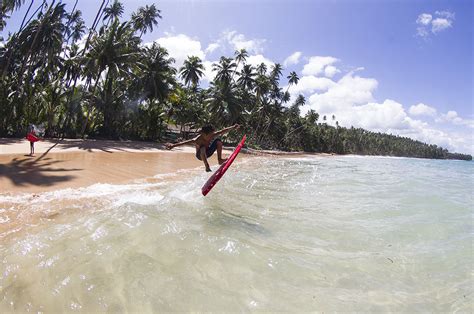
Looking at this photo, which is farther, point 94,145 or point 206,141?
point 94,145

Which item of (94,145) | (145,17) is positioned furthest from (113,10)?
(94,145)

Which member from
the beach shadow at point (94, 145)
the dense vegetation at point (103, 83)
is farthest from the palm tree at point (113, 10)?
the beach shadow at point (94, 145)

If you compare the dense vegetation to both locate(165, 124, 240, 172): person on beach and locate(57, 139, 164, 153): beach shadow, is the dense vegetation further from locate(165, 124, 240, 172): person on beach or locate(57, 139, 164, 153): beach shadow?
locate(165, 124, 240, 172): person on beach

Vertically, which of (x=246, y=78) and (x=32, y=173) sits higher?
(x=246, y=78)

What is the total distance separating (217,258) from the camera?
4.32 metres

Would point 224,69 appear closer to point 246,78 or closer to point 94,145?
point 246,78

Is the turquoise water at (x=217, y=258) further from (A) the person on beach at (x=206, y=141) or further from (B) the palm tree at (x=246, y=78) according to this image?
(B) the palm tree at (x=246, y=78)

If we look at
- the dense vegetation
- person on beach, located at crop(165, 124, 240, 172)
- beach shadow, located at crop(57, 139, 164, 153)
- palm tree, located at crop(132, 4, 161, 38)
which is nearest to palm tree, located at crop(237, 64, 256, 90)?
the dense vegetation

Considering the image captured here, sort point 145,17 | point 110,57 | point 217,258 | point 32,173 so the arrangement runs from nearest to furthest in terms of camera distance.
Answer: point 217,258 < point 32,173 < point 110,57 < point 145,17

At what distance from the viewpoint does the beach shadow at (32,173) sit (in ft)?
A: 29.3

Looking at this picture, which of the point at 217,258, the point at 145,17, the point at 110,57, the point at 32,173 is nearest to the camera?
the point at 217,258

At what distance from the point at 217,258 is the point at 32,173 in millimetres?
8877

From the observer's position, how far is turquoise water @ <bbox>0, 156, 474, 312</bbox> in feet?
10.8

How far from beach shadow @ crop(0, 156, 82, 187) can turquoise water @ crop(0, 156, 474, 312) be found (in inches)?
76.6
